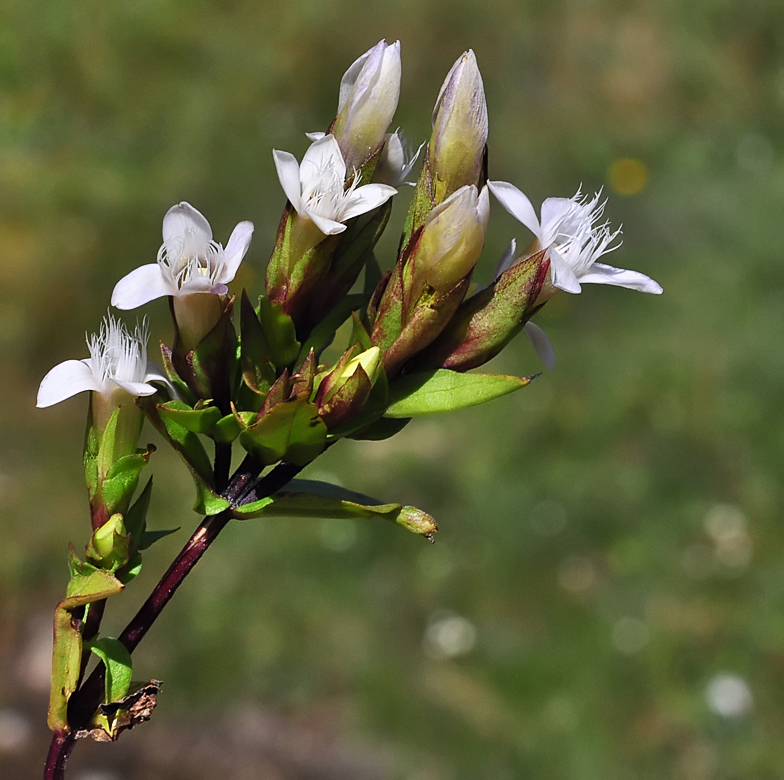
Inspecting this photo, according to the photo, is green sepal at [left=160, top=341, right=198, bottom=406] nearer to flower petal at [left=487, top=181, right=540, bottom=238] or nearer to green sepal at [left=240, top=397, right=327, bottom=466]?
green sepal at [left=240, top=397, right=327, bottom=466]

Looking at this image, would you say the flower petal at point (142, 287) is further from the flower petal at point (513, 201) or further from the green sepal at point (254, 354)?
the flower petal at point (513, 201)

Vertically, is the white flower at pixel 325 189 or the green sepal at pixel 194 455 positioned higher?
the white flower at pixel 325 189

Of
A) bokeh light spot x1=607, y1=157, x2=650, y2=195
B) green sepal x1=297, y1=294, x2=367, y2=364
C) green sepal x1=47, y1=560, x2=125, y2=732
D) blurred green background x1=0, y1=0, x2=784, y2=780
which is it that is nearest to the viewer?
green sepal x1=47, y1=560, x2=125, y2=732

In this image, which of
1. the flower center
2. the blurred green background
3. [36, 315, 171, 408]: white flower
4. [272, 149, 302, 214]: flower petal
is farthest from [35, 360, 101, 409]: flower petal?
the blurred green background

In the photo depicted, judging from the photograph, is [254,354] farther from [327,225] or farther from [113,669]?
[113,669]

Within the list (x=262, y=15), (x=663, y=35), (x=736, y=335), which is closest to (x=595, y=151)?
(x=663, y=35)

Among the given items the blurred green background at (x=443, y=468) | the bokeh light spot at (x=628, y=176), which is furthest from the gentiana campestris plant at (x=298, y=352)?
the bokeh light spot at (x=628, y=176)

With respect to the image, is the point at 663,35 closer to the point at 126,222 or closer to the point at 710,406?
the point at 710,406

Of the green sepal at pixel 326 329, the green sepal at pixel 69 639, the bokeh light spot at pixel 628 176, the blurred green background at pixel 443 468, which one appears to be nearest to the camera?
the green sepal at pixel 69 639
